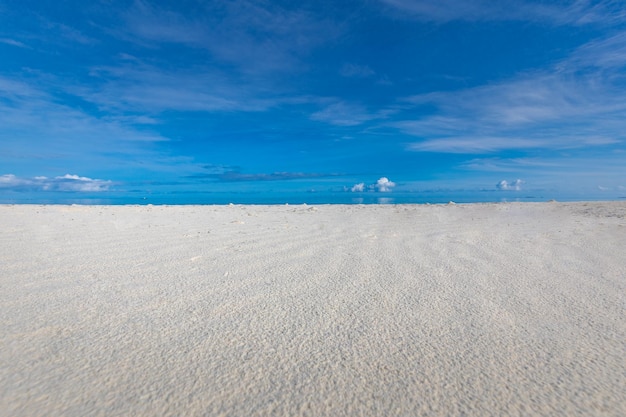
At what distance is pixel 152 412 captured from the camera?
1354 mm

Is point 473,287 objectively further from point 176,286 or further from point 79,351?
point 79,351

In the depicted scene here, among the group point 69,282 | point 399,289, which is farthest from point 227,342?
point 69,282

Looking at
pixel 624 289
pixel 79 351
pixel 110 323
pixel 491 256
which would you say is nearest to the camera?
pixel 79 351

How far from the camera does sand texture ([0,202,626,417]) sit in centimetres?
142

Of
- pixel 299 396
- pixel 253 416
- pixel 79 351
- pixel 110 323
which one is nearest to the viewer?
pixel 253 416

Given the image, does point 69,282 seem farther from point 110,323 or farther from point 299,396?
point 299,396

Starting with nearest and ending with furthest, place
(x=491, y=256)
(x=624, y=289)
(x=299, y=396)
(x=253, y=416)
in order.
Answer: (x=253, y=416), (x=299, y=396), (x=624, y=289), (x=491, y=256)

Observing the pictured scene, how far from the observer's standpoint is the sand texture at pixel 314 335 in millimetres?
1420

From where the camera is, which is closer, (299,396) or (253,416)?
(253,416)

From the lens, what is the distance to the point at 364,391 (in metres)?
1.47

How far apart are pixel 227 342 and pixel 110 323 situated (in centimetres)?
91

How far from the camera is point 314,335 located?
200 centimetres

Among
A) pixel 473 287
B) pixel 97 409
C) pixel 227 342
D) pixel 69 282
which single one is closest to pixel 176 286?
pixel 69 282

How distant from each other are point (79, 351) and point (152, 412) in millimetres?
789
